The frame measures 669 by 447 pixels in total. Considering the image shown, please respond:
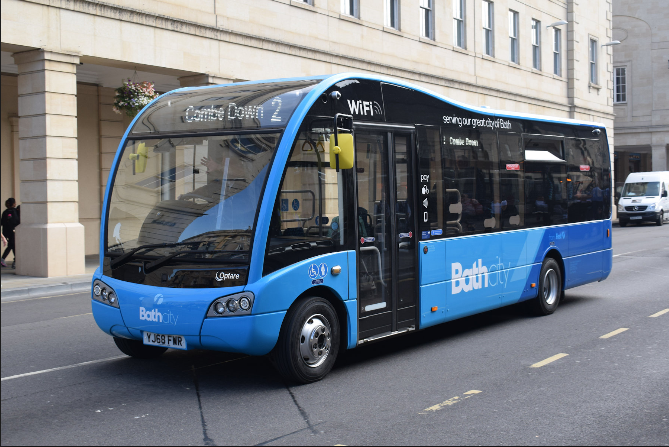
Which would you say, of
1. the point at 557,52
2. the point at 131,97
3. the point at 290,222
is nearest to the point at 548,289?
the point at 290,222

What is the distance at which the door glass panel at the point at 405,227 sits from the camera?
7.91m

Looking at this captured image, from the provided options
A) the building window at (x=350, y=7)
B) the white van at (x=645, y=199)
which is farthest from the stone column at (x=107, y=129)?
the white van at (x=645, y=199)

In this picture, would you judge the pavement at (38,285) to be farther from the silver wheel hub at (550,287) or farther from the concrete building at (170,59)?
the silver wheel hub at (550,287)

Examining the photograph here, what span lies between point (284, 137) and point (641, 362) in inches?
164

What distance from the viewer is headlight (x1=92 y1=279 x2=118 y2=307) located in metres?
6.93

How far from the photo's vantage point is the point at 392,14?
87.3ft

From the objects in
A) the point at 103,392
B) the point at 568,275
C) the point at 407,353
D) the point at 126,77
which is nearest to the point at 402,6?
the point at 126,77

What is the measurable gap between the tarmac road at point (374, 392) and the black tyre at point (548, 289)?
644 millimetres

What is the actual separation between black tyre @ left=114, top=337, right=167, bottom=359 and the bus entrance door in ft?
7.05

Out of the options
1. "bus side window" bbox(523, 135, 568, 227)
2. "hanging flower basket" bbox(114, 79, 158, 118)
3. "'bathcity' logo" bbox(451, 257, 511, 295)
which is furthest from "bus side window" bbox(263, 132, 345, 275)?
"hanging flower basket" bbox(114, 79, 158, 118)

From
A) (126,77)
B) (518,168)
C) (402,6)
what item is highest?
(402,6)

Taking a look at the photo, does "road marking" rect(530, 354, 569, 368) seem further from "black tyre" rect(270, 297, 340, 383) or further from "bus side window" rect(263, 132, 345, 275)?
"bus side window" rect(263, 132, 345, 275)

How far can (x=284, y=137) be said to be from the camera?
21.8ft

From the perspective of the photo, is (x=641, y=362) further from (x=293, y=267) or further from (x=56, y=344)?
(x=56, y=344)
